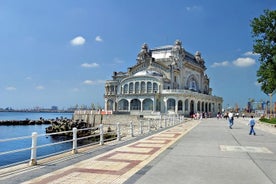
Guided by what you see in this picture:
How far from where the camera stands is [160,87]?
71.2 metres

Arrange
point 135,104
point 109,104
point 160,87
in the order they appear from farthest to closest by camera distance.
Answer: point 109,104 → point 135,104 → point 160,87

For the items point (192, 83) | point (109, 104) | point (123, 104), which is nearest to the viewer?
point (123, 104)

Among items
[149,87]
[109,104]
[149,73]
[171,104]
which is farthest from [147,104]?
[109,104]

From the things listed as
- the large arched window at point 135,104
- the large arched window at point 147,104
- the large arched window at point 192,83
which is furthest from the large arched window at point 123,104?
the large arched window at point 192,83

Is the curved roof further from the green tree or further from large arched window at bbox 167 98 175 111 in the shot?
the green tree

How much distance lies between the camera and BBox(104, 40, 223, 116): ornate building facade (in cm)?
7050

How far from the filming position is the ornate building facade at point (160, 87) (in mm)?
70500

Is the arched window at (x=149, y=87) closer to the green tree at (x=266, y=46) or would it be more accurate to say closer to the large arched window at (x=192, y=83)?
the large arched window at (x=192, y=83)

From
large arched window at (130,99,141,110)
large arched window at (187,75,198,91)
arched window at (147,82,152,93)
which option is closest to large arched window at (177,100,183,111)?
arched window at (147,82,152,93)

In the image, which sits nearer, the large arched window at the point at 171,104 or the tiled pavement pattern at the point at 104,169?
the tiled pavement pattern at the point at 104,169

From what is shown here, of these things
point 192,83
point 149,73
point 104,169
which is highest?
point 149,73

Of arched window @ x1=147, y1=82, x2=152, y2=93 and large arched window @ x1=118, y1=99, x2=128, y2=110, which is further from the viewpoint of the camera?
large arched window @ x1=118, y1=99, x2=128, y2=110

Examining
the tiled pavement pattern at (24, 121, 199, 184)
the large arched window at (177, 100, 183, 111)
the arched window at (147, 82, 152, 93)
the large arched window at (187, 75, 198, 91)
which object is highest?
the large arched window at (187, 75, 198, 91)

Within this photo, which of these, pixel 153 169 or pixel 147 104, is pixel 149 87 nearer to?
pixel 147 104
